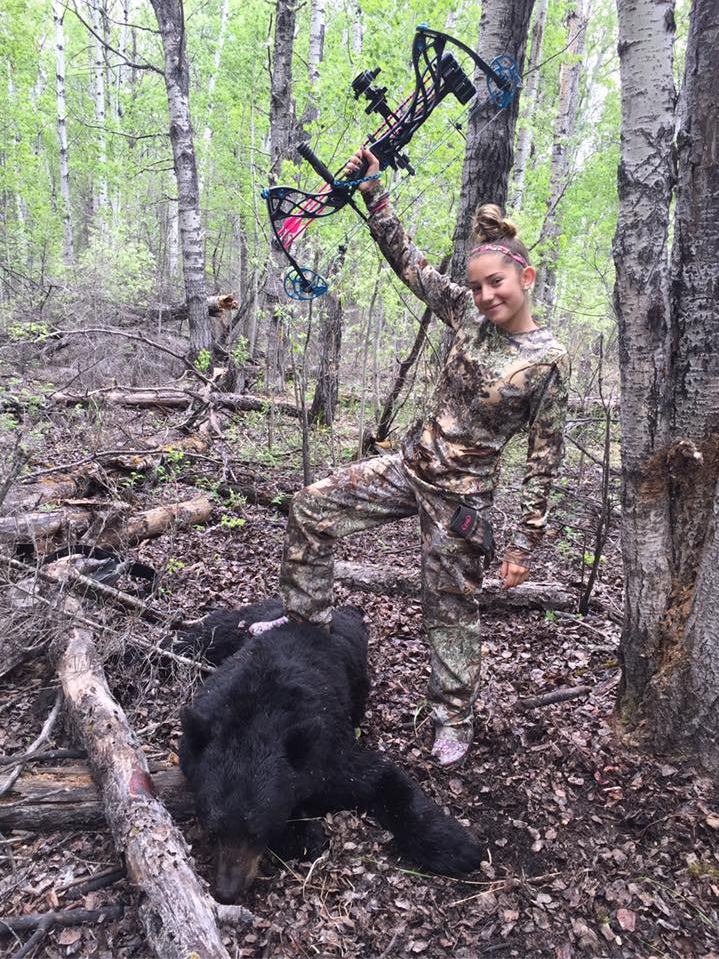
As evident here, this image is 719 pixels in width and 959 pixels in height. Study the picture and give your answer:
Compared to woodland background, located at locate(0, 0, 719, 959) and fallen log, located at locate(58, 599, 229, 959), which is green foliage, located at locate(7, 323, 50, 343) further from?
fallen log, located at locate(58, 599, 229, 959)

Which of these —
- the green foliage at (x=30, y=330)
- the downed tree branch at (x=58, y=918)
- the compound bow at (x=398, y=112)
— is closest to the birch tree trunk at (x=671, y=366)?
the compound bow at (x=398, y=112)

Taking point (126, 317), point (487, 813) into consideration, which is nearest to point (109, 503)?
point (487, 813)

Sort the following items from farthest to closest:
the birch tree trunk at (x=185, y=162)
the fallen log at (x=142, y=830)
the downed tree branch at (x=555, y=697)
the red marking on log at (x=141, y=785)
A: the birch tree trunk at (x=185, y=162) < the downed tree branch at (x=555, y=697) < the red marking on log at (x=141, y=785) < the fallen log at (x=142, y=830)

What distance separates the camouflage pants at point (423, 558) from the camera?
124 inches

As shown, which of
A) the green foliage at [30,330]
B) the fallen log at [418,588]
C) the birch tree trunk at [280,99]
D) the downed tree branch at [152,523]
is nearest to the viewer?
the fallen log at [418,588]

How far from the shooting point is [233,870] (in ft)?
7.79

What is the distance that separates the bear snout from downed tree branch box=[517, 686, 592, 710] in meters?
1.71

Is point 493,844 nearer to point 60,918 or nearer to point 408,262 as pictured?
point 60,918

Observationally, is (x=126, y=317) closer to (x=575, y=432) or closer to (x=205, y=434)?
(x=205, y=434)

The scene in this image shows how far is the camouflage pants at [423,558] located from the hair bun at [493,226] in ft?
3.96

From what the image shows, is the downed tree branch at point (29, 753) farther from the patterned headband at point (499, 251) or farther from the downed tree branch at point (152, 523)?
the patterned headband at point (499, 251)

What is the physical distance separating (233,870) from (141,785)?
0.50 m

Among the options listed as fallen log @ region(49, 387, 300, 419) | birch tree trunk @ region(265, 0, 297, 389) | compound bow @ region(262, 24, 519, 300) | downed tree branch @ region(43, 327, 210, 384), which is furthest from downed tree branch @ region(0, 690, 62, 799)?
birch tree trunk @ region(265, 0, 297, 389)

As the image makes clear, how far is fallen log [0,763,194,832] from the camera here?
249 cm
